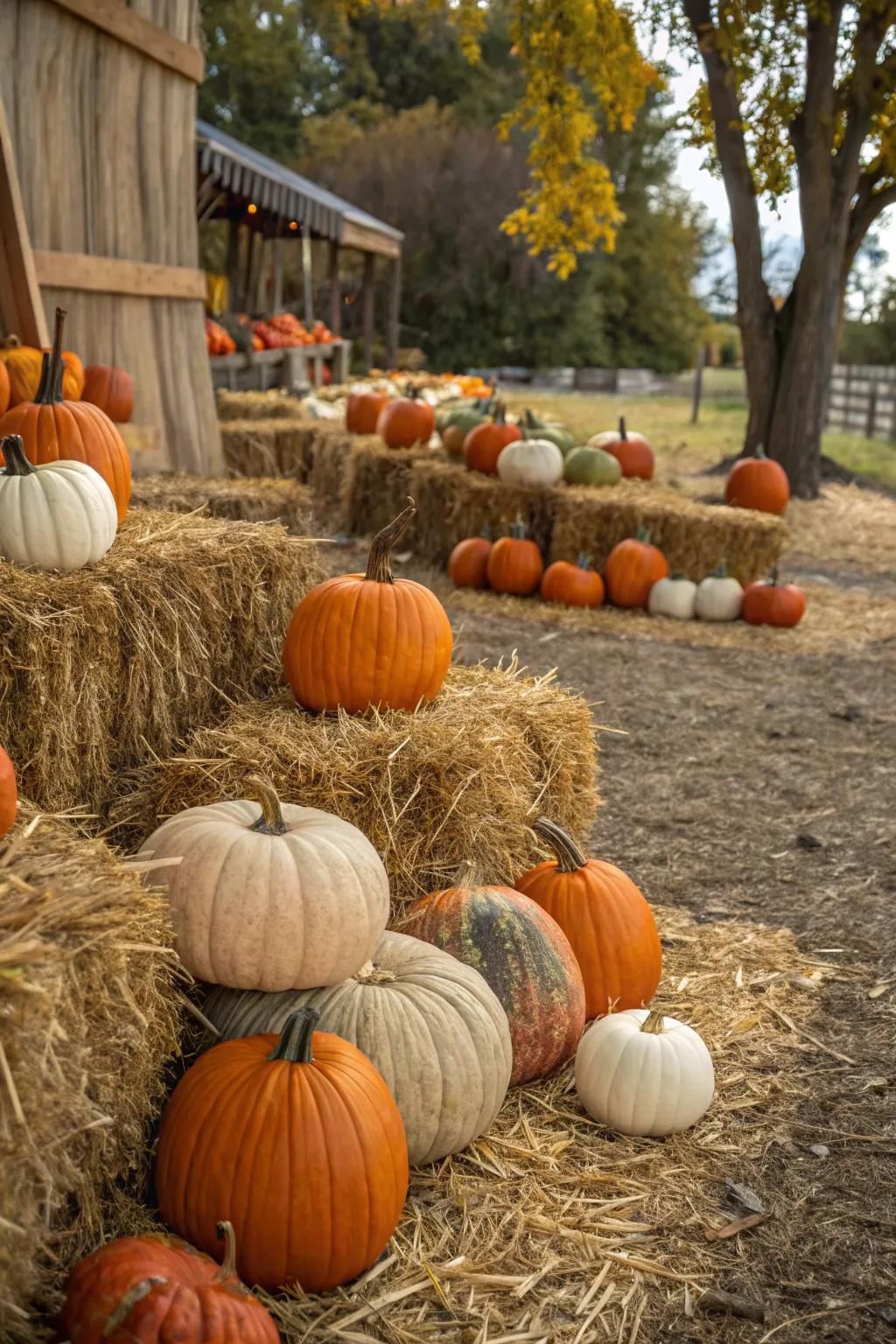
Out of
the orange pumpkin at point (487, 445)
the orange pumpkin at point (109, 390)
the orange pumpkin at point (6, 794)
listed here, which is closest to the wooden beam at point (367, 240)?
the orange pumpkin at point (487, 445)

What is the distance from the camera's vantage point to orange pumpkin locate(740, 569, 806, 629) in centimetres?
801

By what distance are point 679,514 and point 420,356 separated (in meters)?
22.2

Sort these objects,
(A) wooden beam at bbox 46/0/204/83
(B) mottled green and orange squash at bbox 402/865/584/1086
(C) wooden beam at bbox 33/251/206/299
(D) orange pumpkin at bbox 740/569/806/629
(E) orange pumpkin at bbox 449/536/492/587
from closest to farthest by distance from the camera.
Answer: (B) mottled green and orange squash at bbox 402/865/584/1086
(A) wooden beam at bbox 46/0/204/83
(C) wooden beam at bbox 33/251/206/299
(D) orange pumpkin at bbox 740/569/806/629
(E) orange pumpkin at bbox 449/536/492/587

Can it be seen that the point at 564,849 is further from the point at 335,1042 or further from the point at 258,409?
the point at 258,409

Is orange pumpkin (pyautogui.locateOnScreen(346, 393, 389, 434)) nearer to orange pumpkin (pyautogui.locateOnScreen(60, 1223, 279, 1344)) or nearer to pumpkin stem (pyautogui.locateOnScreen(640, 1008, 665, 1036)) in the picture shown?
pumpkin stem (pyautogui.locateOnScreen(640, 1008, 665, 1036))

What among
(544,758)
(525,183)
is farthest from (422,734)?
(525,183)

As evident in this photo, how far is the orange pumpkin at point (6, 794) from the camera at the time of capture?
6.91 ft

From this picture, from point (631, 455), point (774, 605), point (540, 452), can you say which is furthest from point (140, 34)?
point (631, 455)

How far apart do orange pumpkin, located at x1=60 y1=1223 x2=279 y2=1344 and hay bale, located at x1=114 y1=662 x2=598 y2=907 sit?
1.26m

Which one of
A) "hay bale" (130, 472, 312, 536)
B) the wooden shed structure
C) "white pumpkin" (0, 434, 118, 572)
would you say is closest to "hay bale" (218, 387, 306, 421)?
the wooden shed structure

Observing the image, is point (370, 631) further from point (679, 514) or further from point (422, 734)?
point (679, 514)

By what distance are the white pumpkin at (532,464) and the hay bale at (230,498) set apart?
7.90 feet

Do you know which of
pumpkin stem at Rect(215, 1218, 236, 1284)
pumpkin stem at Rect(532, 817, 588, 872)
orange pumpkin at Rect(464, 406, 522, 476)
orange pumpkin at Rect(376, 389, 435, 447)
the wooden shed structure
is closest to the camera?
pumpkin stem at Rect(215, 1218, 236, 1284)

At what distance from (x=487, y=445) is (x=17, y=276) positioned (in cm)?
490
